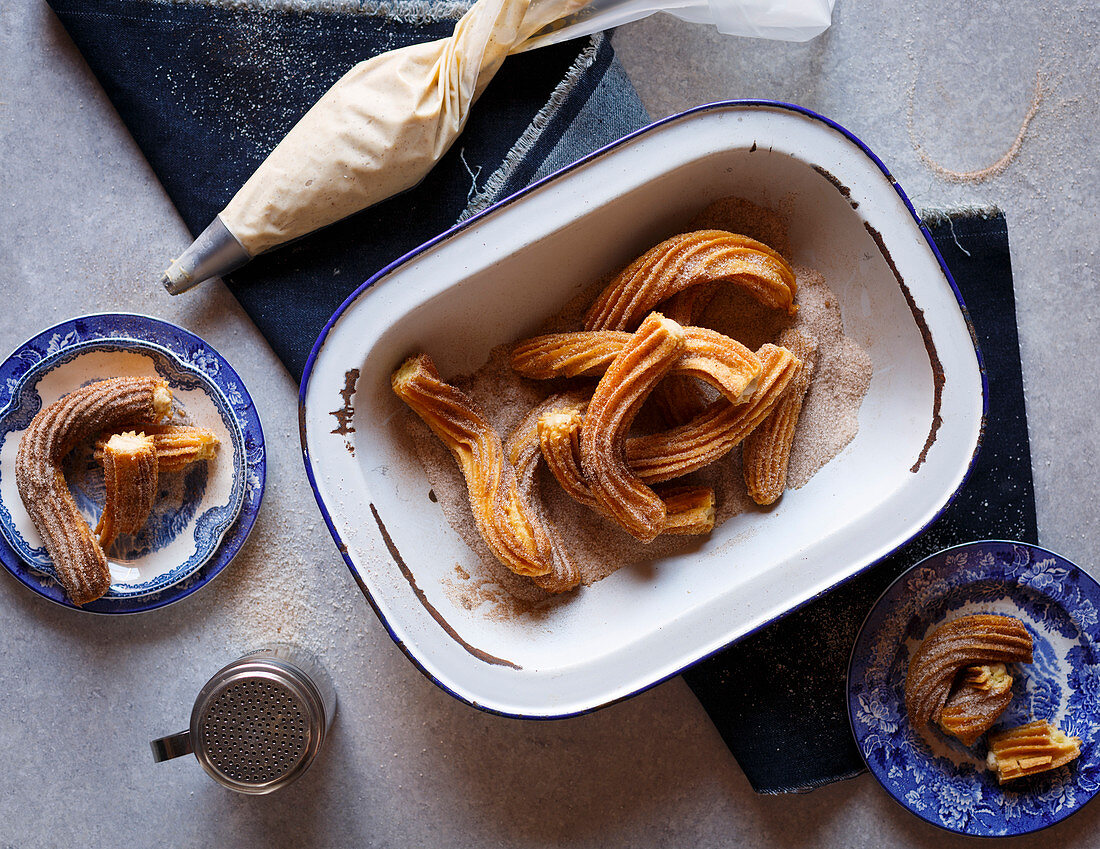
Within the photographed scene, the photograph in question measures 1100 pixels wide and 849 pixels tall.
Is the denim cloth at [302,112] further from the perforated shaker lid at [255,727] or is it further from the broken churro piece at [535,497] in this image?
the perforated shaker lid at [255,727]

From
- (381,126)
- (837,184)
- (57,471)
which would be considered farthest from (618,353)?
(57,471)

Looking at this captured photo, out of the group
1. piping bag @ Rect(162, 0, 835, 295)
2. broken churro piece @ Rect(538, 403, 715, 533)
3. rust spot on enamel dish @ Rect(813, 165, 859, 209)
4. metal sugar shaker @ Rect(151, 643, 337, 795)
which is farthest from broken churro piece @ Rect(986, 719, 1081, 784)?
piping bag @ Rect(162, 0, 835, 295)

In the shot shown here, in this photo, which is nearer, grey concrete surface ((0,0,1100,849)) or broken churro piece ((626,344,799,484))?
broken churro piece ((626,344,799,484))

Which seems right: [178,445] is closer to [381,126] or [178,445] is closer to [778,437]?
[381,126]

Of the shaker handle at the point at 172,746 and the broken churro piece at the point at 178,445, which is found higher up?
the broken churro piece at the point at 178,445

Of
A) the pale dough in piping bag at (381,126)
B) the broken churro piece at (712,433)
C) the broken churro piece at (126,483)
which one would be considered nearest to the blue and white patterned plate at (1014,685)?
the broken churro piece at (712,433)

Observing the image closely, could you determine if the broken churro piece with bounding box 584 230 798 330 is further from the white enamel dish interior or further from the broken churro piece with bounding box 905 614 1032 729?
the broken churro piece with bounding box 905 614 1032 729
